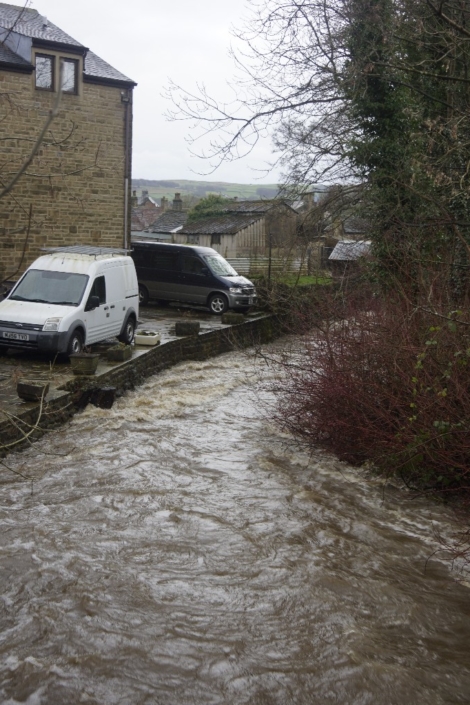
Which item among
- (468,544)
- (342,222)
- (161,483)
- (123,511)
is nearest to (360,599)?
(468,544)

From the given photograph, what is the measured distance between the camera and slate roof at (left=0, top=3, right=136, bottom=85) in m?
22.2

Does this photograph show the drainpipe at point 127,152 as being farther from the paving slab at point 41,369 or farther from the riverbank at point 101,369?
the paving slab at point 41,369

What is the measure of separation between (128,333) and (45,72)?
30.4 feet

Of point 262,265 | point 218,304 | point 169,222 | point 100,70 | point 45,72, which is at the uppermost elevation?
point 100,70

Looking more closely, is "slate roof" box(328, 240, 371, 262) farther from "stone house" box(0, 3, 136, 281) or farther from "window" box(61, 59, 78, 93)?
"window" box(61, 59, 78, 93)

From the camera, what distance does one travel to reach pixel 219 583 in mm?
7492

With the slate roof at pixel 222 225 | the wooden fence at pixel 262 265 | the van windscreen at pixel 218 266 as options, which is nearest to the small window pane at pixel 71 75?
the van windscreen at pixel 218 266

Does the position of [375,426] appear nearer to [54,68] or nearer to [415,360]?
[415,360]

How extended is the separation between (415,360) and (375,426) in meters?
1.12

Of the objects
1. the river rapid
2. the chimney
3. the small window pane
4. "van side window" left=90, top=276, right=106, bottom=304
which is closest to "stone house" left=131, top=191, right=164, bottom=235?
the chimney

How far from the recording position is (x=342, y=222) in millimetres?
19484

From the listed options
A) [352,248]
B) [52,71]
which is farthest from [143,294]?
[352,248]

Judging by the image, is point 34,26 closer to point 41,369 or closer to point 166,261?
point 166,261

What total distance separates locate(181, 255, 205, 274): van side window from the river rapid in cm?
1340
